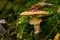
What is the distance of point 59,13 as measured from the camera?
2.31m

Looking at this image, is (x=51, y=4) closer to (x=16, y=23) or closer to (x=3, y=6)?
(x=16, y=23)

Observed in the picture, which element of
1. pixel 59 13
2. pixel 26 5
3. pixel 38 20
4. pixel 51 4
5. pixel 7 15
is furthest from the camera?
pixel 7 15

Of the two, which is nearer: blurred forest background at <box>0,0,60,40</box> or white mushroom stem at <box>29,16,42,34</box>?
white mushroom stem at <box>29,16,42,34</box>

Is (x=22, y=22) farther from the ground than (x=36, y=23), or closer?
closer

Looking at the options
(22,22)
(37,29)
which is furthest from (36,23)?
(22,22)

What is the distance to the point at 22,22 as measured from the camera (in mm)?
2484

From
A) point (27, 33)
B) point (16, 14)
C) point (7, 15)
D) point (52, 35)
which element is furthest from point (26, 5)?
point (52, 35)

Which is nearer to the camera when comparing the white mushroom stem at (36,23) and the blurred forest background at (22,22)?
the white mushroom stem at (36,23)

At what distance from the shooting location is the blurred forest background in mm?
2248

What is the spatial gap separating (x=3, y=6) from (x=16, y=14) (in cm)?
38

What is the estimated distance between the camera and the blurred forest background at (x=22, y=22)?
7.38 feet

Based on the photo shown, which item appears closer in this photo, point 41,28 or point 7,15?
point 41,28

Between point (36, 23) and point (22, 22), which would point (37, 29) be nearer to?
point (36, 23)

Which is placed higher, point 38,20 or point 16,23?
point 38,20
